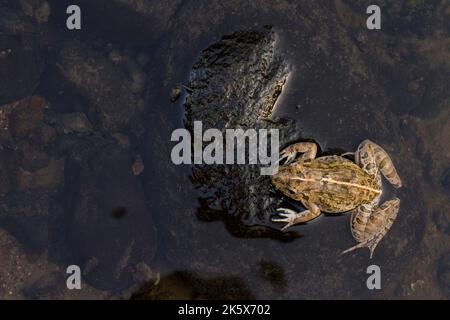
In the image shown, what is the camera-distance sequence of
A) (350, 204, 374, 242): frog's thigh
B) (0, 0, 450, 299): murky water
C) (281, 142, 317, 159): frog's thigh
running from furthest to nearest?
(0, 0, 450, 299): murky water < (350, 204, 374, 242): frog's thigh < (281, 142, 317, 159): frog's thigh

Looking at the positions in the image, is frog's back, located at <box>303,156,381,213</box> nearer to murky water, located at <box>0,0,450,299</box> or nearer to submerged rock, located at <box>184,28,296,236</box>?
murky water, located at <box>0,0,450,299</box>

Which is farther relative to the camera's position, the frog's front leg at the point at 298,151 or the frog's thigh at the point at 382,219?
the frog's thigh at the point at 382,219

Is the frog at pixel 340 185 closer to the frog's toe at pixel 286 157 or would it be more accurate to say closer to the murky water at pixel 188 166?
the frog's toe at pixel 286 157

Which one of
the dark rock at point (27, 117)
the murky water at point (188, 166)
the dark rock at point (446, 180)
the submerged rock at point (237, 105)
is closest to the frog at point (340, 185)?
the murky water at point (188, 166)

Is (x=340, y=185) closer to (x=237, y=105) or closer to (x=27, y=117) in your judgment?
(x=237, y=105)

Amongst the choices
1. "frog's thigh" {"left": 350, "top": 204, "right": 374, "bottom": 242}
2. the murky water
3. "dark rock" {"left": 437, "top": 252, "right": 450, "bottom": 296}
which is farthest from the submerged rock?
"dark rock" {"left": 437, "top": 252, "right": 450, "bottom": 296}

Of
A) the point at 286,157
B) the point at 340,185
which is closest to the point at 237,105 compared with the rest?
the point at 286,157
